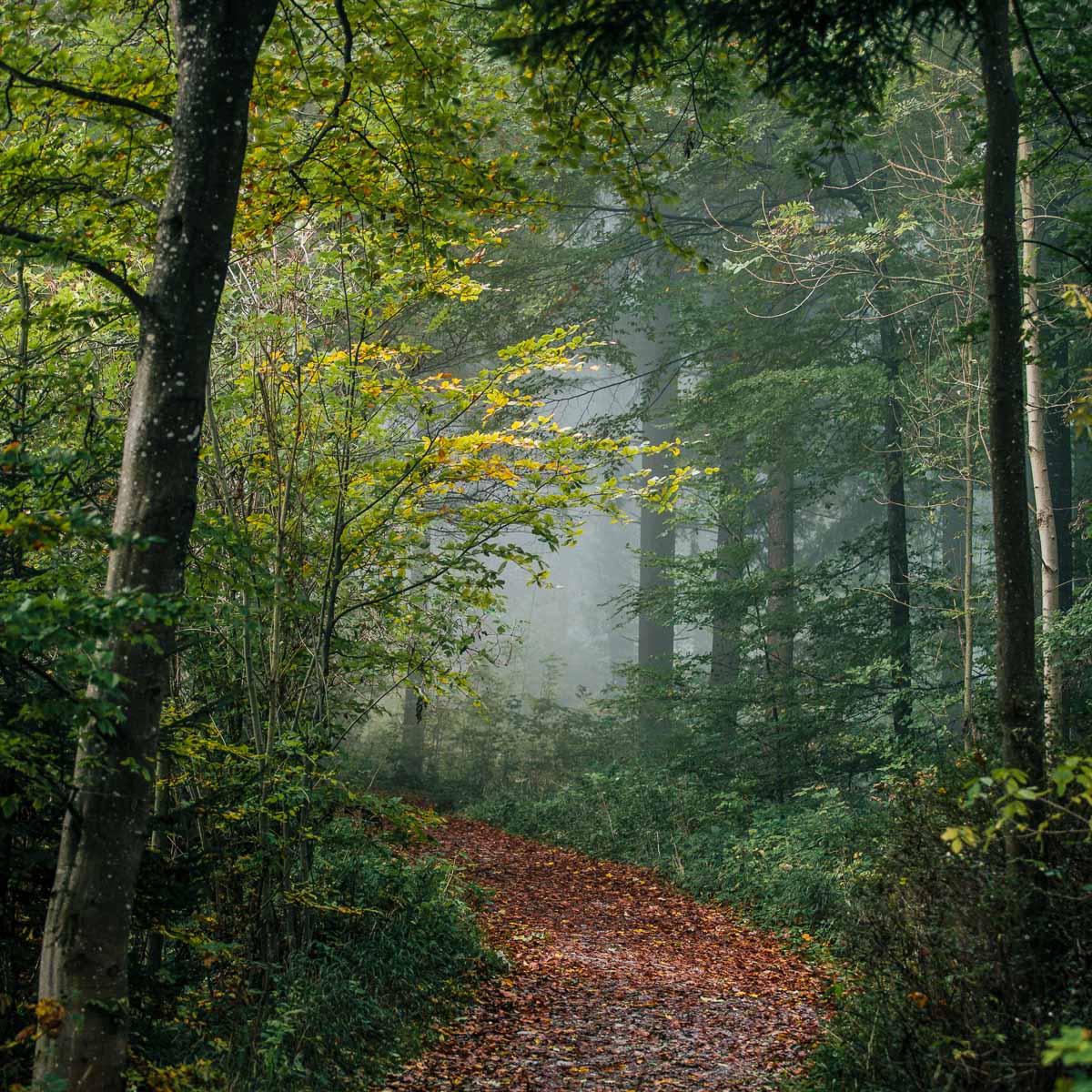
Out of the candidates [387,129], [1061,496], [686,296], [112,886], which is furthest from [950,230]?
[112,886]

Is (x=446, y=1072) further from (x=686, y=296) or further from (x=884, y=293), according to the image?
(x=686, y=296)

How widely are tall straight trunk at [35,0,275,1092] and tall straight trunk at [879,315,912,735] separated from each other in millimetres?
9772

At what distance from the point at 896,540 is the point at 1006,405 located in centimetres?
844

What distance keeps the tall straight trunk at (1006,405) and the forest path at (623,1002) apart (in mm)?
2629

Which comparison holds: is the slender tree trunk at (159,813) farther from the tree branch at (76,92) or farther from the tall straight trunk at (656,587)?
the tall straight trunk at (656,587)

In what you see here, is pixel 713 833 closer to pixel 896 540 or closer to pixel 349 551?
pixel 896 540

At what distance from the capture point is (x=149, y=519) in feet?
11.4

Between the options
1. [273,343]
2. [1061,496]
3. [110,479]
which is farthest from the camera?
[1061,496]

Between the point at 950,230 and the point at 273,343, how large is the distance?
7674 mm

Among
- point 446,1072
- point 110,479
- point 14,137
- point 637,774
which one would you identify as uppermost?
point 14,137

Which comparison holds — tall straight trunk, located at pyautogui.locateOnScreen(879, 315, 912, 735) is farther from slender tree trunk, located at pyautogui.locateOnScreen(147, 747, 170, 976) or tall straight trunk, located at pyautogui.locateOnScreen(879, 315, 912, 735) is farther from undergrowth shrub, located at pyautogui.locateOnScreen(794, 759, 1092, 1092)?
slender tree trunk, located at pyautogui.locateOnScreen(147, 747, 170, 976)

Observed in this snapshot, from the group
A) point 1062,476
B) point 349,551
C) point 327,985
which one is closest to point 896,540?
point 1062,476

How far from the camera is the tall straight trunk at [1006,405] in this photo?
14.6 feet

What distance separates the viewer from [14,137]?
17.2 feet
